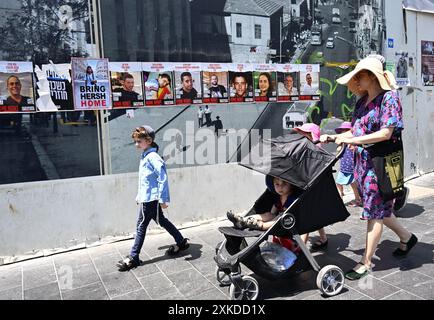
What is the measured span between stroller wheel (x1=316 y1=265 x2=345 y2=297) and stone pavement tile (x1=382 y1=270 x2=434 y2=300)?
1.78 feet

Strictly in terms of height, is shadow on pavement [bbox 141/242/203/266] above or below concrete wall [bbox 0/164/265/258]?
below

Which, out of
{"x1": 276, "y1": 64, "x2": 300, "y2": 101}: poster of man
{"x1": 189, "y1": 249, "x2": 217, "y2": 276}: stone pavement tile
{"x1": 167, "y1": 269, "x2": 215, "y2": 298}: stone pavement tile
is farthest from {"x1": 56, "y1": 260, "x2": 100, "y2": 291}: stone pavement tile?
{"x1": 276, "y1": 64, "x2": 300, "y2": 101}: poster of man

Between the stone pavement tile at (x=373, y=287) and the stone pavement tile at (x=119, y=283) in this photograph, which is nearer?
the stone pavement tile at (x=373, y=287)

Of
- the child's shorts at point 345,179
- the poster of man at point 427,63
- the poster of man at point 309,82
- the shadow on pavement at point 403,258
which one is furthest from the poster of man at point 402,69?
the shadow on pavement at point 403,258

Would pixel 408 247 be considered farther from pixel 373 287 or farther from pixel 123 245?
pixel 123 245

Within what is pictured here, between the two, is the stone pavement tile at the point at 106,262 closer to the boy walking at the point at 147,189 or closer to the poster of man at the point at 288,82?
the boy walking at the point at 147,189

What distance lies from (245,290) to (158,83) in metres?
3.00

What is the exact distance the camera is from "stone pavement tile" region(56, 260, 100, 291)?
3719 mm

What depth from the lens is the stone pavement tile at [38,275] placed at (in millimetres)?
3787

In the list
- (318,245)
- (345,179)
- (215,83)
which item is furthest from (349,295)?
(215,83)

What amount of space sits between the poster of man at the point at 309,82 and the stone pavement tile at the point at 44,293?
447cm

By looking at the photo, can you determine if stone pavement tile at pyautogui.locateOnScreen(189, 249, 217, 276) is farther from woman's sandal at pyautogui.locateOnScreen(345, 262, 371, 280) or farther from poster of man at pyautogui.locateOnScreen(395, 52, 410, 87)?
poster of man at pyautogui.locateOnScreen(395, 52, 410, 87)
